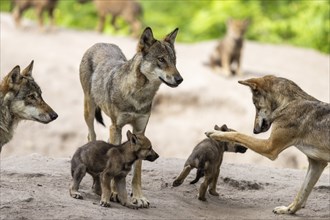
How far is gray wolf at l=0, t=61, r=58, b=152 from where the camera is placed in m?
9.31

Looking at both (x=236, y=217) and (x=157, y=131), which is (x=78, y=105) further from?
(x=236, y=217)

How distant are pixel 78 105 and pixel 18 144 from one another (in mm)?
1697

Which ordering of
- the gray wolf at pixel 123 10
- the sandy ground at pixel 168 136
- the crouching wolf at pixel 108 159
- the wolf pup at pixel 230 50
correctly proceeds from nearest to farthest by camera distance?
1. the crouching wolf at pixel 108 159
2. the sandy ground at pixel 168 136
3. the wolf pup at pixel 230 50
4. the gray wolf at pixel 123 10

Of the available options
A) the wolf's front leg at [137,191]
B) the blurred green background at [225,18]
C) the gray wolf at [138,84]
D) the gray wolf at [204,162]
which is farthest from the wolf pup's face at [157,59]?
the blurred green background at [225,18]

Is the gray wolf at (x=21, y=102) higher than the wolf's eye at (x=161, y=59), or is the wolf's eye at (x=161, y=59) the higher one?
the wolf's eye at (x=161, y=59)

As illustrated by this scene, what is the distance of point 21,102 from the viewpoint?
9398 mm

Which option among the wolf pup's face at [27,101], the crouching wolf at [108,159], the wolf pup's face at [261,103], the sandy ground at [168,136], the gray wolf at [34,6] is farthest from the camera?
the gray wolf at [34,6]

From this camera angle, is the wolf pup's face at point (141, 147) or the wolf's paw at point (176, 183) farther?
the wolf's paw at point (176, 183)

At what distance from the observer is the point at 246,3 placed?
27375 mm

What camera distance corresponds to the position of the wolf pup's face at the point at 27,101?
30.6 ft

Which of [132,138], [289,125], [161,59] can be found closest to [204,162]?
[289,125]

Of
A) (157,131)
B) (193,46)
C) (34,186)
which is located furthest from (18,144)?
(34,186)

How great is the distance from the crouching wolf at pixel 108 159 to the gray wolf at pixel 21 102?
0.60 m

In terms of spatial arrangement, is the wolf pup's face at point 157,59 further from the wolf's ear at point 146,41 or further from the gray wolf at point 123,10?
the gray wolf at point 123,10
